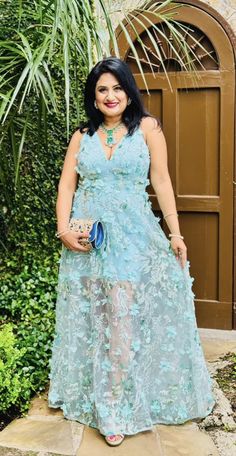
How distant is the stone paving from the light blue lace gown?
0.05m

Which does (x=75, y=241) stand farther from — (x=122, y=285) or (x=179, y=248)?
(x=179, y=248)

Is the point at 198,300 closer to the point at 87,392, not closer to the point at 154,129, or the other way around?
the point at 87,392

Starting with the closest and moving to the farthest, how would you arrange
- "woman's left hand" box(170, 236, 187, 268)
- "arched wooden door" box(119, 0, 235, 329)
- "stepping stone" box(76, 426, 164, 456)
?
"stepping stone" box(76, 426, 164, 456) < "woman's left hand" box(170, 236, 187, 268) < "arched wooden door" box(119, 0, 235, 329)

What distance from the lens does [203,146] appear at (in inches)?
147

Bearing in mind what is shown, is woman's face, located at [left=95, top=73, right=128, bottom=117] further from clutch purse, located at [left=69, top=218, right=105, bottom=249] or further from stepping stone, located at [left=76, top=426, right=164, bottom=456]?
stepping stone, located at [left=76, top=426, right=164, bottom=456]

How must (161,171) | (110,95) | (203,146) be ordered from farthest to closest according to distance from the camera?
(203,146) → (161,171) → (110,95)

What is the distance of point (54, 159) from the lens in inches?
145

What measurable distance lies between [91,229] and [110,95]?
22.4 inches

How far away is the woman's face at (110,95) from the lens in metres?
2.41

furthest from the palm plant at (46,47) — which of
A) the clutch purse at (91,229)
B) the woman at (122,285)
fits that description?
the clutch purse at (91,229)

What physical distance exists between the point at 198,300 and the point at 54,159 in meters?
1.34

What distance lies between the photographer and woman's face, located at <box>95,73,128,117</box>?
241cm

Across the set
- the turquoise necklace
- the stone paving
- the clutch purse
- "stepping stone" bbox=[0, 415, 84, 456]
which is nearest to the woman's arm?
the turquoise necklace

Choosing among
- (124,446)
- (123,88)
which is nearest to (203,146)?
(123,88)
